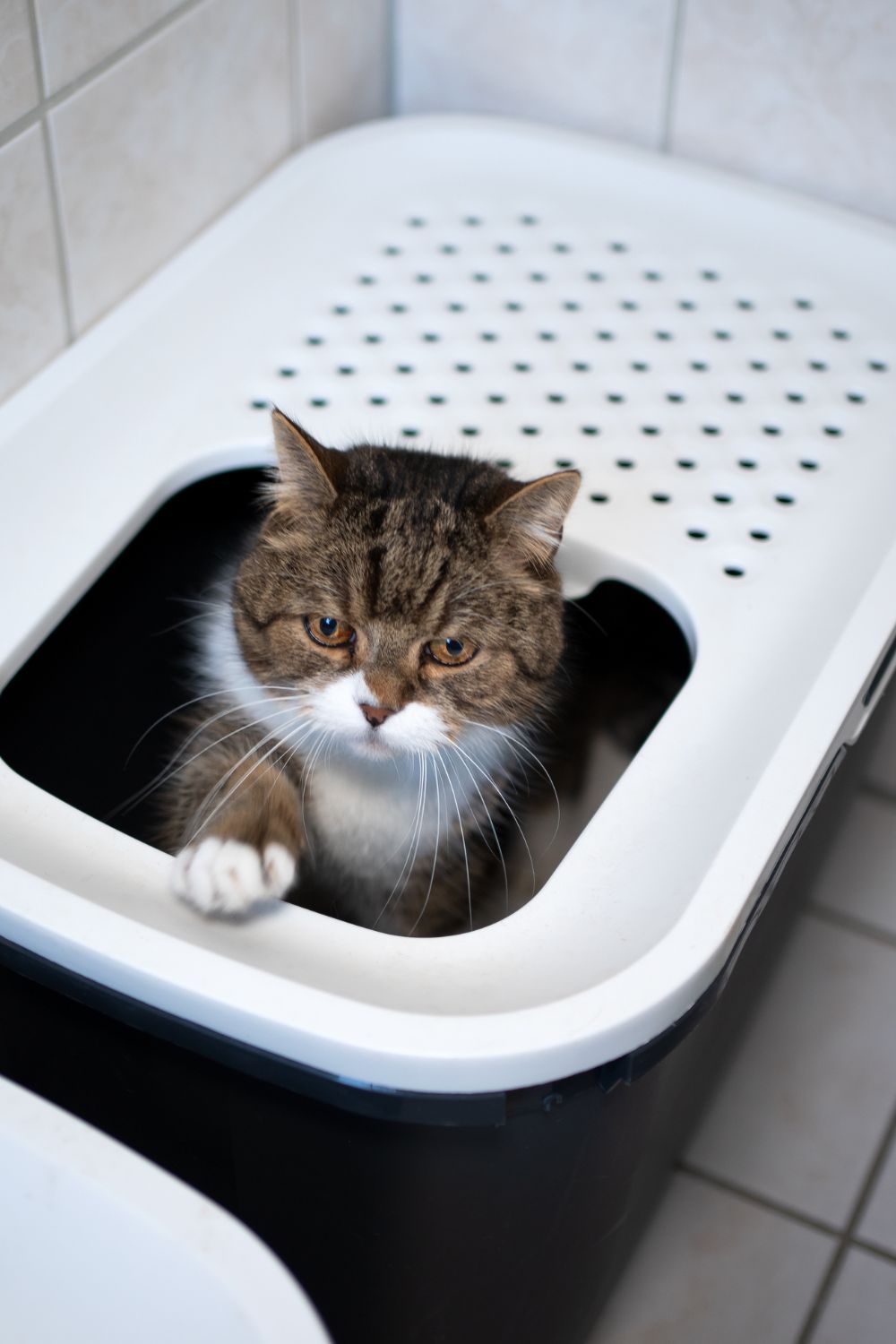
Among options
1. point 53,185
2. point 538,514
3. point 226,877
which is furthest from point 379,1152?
point 53,185

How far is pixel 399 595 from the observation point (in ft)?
3.25

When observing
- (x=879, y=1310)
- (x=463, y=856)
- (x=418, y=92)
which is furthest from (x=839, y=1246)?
(x=418, y=92)

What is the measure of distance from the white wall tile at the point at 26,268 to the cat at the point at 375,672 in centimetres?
29

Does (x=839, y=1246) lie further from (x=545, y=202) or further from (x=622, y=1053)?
(x=545, y=202)

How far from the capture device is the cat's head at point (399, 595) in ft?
3.19

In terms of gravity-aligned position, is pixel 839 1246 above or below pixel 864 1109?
below

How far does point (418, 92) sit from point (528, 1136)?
4.28 feet

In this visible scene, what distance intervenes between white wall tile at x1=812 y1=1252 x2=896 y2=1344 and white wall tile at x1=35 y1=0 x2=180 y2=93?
4.20 ft

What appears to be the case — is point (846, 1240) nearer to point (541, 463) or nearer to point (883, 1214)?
point (883, 1214)

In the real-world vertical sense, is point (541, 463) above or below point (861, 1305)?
above

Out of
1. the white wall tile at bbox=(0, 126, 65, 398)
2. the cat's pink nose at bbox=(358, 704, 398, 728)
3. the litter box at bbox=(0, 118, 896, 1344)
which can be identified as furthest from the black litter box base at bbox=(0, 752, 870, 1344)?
the white wall tile at bbox=(0, 126, 65, 398)

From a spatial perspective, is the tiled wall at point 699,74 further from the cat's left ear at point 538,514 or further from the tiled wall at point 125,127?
the cat's left ear at point 538,514

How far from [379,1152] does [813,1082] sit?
789 mm

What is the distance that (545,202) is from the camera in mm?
1502
